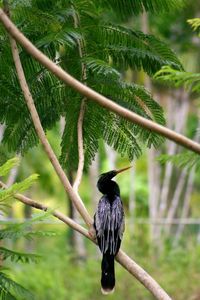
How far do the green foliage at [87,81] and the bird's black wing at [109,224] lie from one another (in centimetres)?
40

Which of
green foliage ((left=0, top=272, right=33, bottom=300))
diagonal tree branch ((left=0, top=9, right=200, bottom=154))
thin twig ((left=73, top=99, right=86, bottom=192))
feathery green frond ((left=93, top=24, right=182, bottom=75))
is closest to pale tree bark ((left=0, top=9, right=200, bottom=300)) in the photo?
diagonal tree branch ((left=0, top=9, right=200, bottom=154))

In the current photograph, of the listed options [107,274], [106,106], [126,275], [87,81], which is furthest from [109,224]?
[126,275]

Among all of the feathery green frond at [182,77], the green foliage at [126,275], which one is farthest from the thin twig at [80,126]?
the green foliage at [126,275]

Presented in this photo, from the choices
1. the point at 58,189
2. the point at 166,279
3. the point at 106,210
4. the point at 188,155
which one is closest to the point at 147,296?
the point at 166,279

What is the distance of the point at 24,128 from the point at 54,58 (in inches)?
19.1

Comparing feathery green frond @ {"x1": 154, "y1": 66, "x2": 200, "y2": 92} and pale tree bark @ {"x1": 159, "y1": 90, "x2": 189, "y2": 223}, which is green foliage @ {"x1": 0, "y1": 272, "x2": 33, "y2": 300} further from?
pale tree bark @ {"x1": 159, "y1": 90, "x2": 189, "y2": 223}

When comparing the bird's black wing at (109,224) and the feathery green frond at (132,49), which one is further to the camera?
the bird's black wing at (109,224)

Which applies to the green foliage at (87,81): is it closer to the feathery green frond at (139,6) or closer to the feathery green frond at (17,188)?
the feathery green frond at (139,6)

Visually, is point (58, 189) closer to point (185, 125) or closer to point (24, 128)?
point (185, 125)

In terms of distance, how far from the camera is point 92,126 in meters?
4.89

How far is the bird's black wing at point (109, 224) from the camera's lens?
4984 millimetres

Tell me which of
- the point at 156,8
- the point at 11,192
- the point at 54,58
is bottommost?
the point at 11,192

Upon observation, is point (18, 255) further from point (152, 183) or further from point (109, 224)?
point (152, 183)

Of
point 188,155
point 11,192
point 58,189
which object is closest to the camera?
point 11,192
